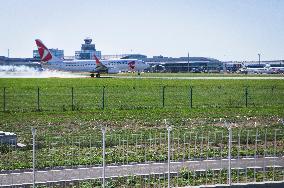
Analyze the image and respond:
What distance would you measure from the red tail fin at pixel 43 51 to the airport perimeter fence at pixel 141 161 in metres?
86.3

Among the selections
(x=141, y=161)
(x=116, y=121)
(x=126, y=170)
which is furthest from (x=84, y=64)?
(x=126, y=170)

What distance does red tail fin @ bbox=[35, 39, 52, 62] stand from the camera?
104m

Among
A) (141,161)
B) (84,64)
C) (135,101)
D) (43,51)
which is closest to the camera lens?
(141,161)

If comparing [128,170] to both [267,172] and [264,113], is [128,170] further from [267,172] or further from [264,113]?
[264,113]

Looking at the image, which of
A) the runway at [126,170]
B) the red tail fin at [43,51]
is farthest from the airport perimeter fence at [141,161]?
the red tail fin at [43,51]

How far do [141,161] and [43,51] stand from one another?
303ft

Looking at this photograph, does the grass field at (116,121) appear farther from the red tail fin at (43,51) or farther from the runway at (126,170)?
the red tail fin at (43,51)

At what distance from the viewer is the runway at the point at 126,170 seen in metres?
13.5

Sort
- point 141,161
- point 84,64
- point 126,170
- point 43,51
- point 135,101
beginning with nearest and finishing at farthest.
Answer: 1. point 126,170
2. point 141,161
3. point 135,101
4. point 43,51
5. point 84,64

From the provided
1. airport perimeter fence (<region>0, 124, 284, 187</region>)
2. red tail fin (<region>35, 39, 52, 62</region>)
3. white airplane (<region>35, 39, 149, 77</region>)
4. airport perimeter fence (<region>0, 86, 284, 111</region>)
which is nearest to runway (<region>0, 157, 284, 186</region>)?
airport perimeter fence (<region>0, 124, 284, 187</region>)

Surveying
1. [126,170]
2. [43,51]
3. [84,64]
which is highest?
[43,51]

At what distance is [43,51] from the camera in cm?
10519

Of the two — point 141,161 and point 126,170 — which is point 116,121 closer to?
point 141,161

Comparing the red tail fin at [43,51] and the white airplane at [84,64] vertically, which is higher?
the red tail fin at [43,51]
